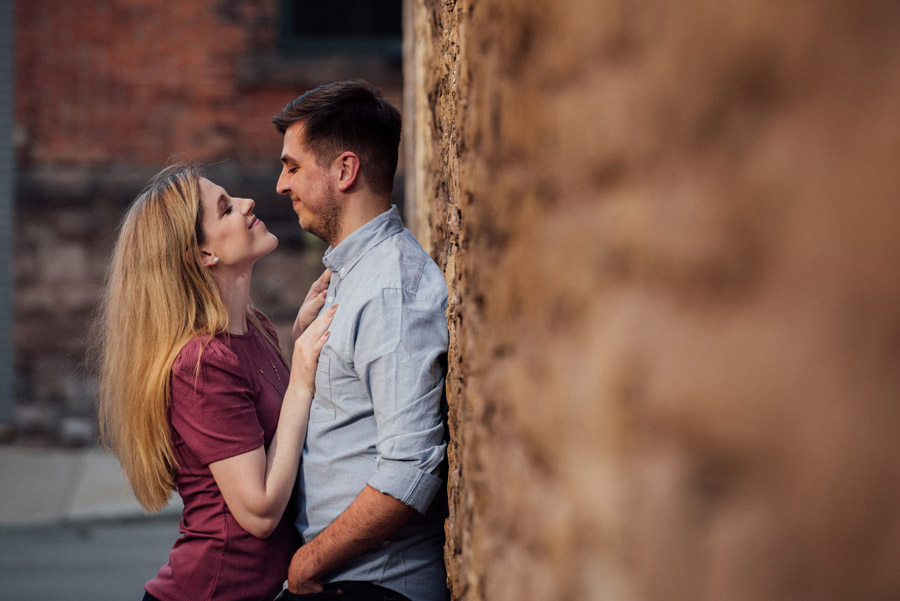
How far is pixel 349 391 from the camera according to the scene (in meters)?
1.95

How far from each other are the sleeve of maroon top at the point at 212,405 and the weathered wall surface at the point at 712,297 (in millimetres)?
1372

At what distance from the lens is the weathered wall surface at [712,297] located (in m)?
A: 0.46

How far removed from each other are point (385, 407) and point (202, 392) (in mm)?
532

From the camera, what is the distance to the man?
179 cm

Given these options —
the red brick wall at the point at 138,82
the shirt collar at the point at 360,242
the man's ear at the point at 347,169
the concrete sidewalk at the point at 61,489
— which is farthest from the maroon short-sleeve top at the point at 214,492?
the red brick wall at the point at 138,82

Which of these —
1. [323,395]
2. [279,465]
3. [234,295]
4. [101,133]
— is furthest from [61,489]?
[323,395]

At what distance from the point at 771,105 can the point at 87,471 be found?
7789 millimetres

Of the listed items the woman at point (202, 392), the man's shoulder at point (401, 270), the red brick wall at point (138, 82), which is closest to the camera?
the man's shoulder at point (401, 270)

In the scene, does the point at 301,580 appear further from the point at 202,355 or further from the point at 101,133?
the point at 101,133

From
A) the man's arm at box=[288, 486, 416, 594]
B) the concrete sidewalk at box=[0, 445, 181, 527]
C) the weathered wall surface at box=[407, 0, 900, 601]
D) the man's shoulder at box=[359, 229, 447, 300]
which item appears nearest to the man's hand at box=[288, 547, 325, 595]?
the man's arm at box=[288, 486, 416, 594]

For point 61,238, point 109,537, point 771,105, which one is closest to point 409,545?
point 771,105

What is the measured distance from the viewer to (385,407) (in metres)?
1.81

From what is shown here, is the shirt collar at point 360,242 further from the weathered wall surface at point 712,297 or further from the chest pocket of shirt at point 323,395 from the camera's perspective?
the weathered wall surface at point 712,297

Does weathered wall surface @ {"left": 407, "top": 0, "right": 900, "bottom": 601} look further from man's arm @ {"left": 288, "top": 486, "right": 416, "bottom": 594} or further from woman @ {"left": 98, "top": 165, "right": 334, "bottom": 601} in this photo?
woman @ {"left": 98, "top": 165, "right": 334, "bottom": 601}
